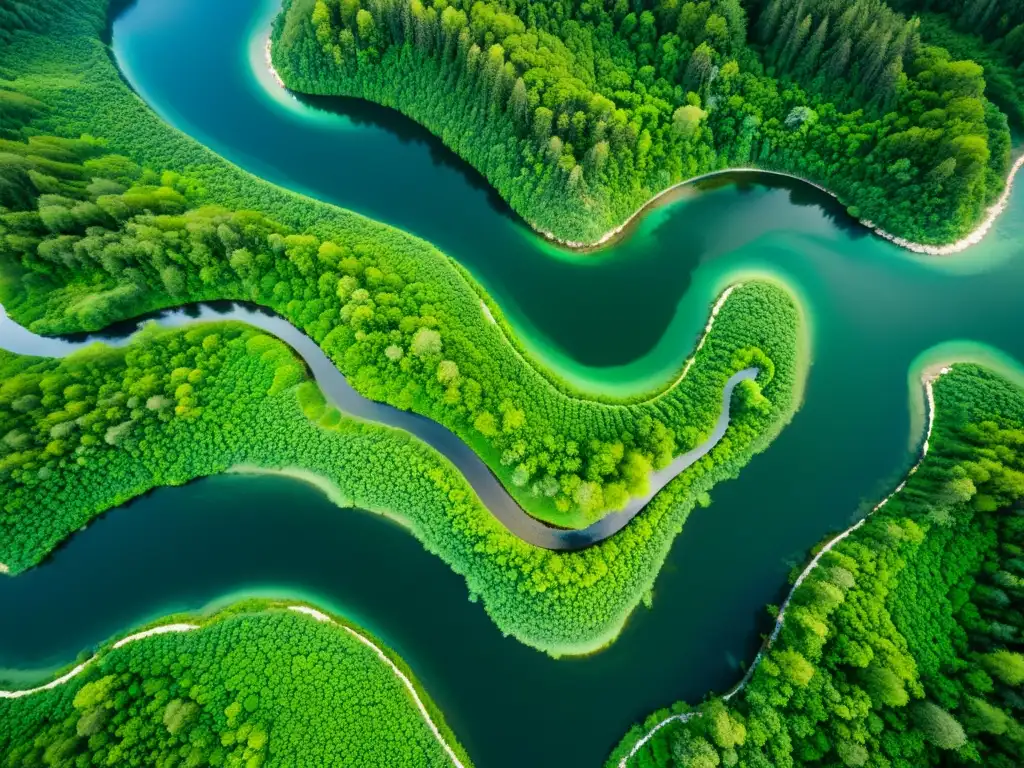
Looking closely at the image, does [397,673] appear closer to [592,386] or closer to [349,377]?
[349,377]

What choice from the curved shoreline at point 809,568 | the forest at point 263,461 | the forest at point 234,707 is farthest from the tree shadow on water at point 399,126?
the curved shoreline at point 809,568

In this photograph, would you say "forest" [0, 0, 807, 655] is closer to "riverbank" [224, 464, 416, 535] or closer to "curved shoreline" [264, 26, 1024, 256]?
"riverbank" [224, 464, 416, 535]

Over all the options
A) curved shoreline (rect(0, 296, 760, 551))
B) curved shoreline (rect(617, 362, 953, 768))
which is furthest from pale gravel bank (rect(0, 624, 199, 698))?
curved shoreline (rect(617, 362, 953, 768))

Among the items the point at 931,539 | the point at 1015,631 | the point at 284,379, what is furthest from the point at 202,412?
the point at 1015,631

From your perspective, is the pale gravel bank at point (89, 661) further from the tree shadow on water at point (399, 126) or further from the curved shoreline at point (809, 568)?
the tree shadow on water at point (399, 126)

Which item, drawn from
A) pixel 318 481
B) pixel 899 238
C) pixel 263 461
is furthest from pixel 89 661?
pixel 899 238

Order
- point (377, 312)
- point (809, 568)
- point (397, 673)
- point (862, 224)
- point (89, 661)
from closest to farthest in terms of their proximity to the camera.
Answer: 1. point (89, 661)
2. point (397, 673)
3. point (809, 568)
4. point (377, 312)
5. point (862, 224)
